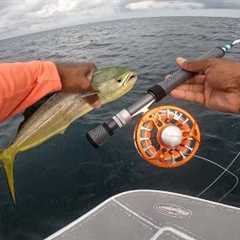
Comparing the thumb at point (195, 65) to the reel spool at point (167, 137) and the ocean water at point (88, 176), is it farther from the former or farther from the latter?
the ocean water at point (88, 176)

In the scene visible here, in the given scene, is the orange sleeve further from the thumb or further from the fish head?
the thumb

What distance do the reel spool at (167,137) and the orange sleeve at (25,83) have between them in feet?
4.80

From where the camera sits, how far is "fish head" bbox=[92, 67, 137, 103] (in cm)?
235

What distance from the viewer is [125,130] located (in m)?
10.9

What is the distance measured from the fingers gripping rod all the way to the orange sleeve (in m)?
0.51

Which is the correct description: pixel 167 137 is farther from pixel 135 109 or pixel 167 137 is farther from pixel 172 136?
pixel 135 109

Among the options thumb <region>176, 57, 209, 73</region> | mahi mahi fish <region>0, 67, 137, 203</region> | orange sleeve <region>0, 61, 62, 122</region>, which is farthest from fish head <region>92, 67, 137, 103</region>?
thumb <region>176, 57, 209, 73</region>

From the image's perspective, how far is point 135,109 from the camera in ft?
9.34

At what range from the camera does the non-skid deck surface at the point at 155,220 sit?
417cm

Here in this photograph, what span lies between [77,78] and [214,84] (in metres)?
1.72

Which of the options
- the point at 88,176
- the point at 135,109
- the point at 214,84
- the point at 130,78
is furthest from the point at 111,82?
the point at 88,176

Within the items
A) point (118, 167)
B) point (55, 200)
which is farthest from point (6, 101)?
point (118, 167)

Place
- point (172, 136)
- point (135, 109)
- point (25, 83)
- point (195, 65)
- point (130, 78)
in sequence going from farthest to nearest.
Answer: point (172, 136) → point (195, 65) → point (135, 109) → point (130, 78) → point (25, 83)

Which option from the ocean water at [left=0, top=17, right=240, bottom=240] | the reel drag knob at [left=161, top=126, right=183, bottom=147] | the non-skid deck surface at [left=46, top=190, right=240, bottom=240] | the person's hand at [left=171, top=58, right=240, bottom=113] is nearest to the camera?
the person's hand at [left=171, top=58, right=240, bottom=113]
